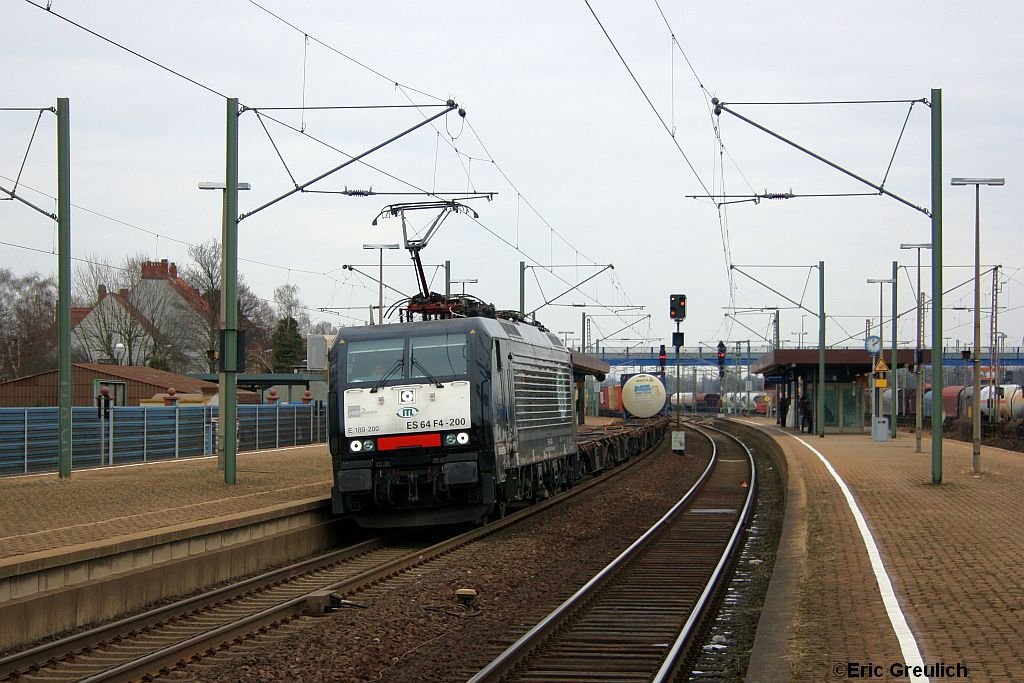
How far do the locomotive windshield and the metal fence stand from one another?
1106 cm

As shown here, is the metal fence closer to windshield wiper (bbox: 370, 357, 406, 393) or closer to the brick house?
windshield wiper (bbox: 370, 357, 406, 393)

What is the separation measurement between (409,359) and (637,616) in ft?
22.5

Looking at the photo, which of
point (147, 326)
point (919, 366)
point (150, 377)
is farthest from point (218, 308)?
point (919, 366)

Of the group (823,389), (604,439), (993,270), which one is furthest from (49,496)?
(993,270)

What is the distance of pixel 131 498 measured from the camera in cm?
1728

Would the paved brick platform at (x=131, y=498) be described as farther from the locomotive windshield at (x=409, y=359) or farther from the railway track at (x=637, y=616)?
the railway track at (x=637, y=616)

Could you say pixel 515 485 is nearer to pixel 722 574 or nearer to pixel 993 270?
pixel 722 574

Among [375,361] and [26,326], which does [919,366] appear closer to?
[375,361]

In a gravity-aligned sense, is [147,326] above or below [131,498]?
above

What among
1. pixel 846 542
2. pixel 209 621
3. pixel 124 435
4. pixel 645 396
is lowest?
pixel 209 621

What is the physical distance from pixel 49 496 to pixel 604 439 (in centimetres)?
1737

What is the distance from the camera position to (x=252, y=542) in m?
14.5

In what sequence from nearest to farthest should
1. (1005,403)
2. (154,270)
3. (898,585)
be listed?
(898,585) < (1005,403) < (154,270)

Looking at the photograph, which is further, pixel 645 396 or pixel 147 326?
pixel 147 326
